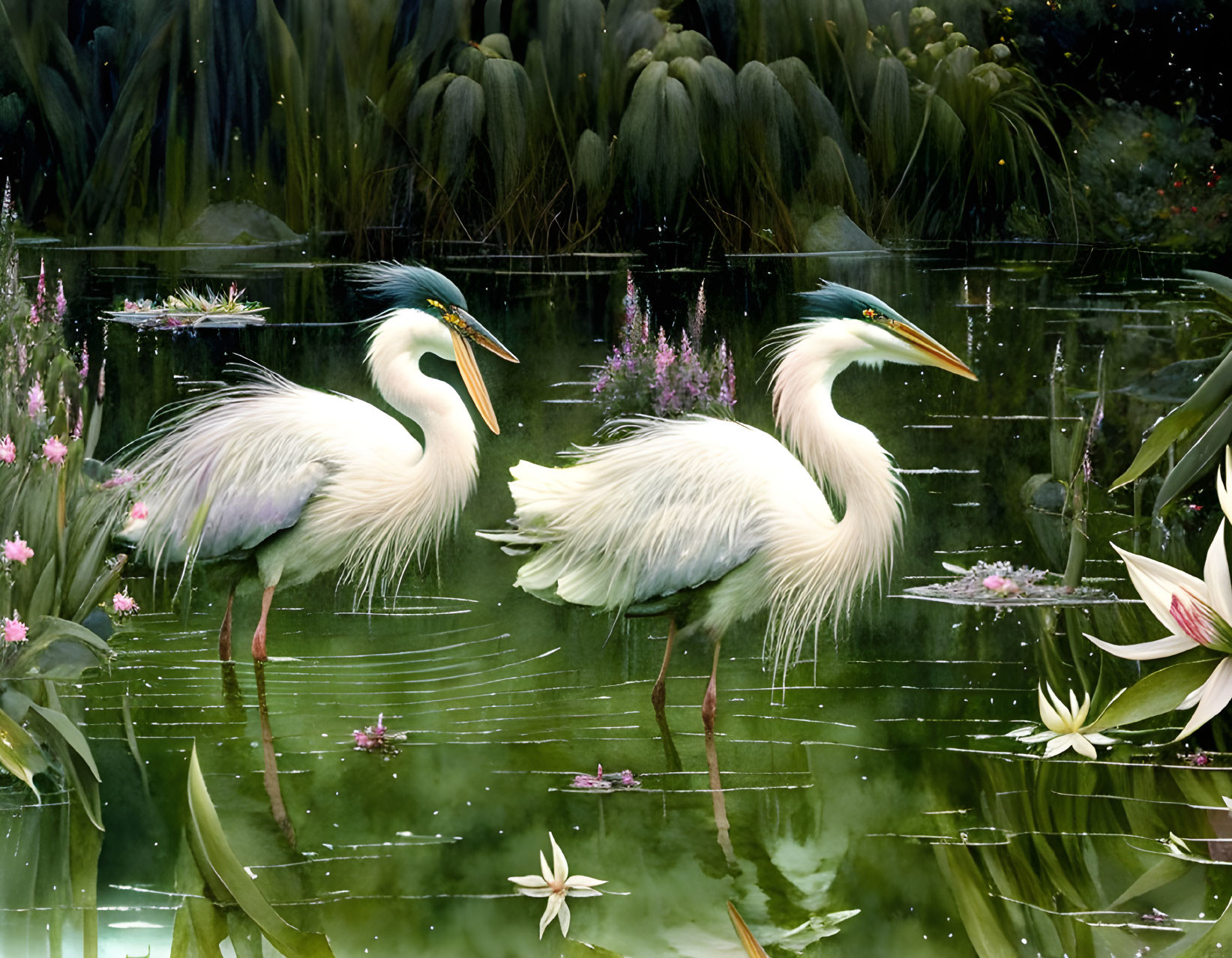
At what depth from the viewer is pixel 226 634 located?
191 centimetres

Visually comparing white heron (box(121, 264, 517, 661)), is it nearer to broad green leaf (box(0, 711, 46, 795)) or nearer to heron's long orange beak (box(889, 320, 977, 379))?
broad green leaf (box(0, 711, 46, 795))

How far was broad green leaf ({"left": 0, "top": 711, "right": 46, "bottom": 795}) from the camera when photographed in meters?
1.76

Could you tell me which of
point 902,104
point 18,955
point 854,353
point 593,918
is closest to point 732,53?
point 902,104

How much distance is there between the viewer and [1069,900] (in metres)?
1.80

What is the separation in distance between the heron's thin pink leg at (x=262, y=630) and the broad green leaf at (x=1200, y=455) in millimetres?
1412

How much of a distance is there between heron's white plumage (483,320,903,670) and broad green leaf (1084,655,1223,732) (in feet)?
1.30

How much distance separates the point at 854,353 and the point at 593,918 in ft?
3.11

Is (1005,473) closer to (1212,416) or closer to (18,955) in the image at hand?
(1212,416)

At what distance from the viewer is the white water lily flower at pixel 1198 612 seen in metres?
1.80

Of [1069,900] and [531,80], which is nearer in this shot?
[1069,900]

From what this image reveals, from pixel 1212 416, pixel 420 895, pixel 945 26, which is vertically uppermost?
pixel 945 26

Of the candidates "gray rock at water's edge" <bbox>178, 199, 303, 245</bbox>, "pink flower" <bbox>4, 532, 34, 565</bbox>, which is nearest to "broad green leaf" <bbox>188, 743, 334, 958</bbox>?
"pink flower" <bbox>4, 532, 34, 565</bbox>

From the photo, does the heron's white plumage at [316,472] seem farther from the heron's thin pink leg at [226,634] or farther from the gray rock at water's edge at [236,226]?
the gray rock at water's edge at [236,226]

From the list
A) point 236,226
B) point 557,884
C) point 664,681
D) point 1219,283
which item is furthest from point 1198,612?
point 236,226
